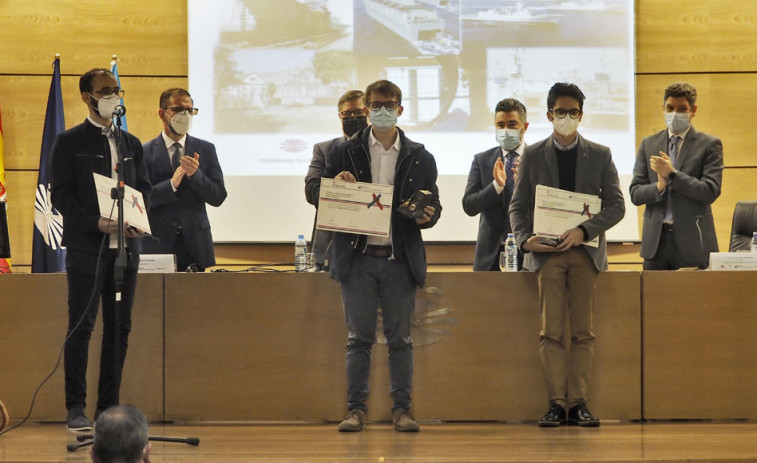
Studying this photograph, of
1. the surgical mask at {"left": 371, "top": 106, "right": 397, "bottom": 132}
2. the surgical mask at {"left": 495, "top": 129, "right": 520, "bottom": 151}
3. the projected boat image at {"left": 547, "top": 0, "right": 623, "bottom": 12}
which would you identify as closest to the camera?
the surgical mask at {"left": 371, "top": 106, "right": 397, "bottom": 132}

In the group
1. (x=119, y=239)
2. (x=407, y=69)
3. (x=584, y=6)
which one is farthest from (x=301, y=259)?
(x=584, y=6)

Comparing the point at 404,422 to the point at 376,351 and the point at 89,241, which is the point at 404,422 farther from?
the point at 89,241

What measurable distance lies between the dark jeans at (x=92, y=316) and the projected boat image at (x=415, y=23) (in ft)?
10.2

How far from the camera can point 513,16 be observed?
21.0ft

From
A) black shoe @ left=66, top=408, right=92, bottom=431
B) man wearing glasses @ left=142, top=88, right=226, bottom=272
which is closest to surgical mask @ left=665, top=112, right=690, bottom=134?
man wearing glasses @ left=142, top=88, right=226, bottom=272

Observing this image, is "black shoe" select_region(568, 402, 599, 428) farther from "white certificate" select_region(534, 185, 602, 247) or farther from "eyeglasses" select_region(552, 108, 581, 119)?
"eyeglasses" select_region(552, 108, 581, 119)

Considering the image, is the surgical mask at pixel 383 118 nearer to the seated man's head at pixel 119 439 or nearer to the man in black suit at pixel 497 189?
the man in black suit at pixel 497 189

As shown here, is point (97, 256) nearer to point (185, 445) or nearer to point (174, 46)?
point (185, 445)

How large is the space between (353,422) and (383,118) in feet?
4.50

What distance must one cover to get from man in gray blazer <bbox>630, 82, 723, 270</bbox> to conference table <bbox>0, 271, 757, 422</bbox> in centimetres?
29

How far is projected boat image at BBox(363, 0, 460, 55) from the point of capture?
6383 mm

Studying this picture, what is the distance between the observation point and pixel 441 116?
6430 millimetres

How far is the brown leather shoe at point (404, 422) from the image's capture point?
4047mm

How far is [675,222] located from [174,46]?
12.5 ft
